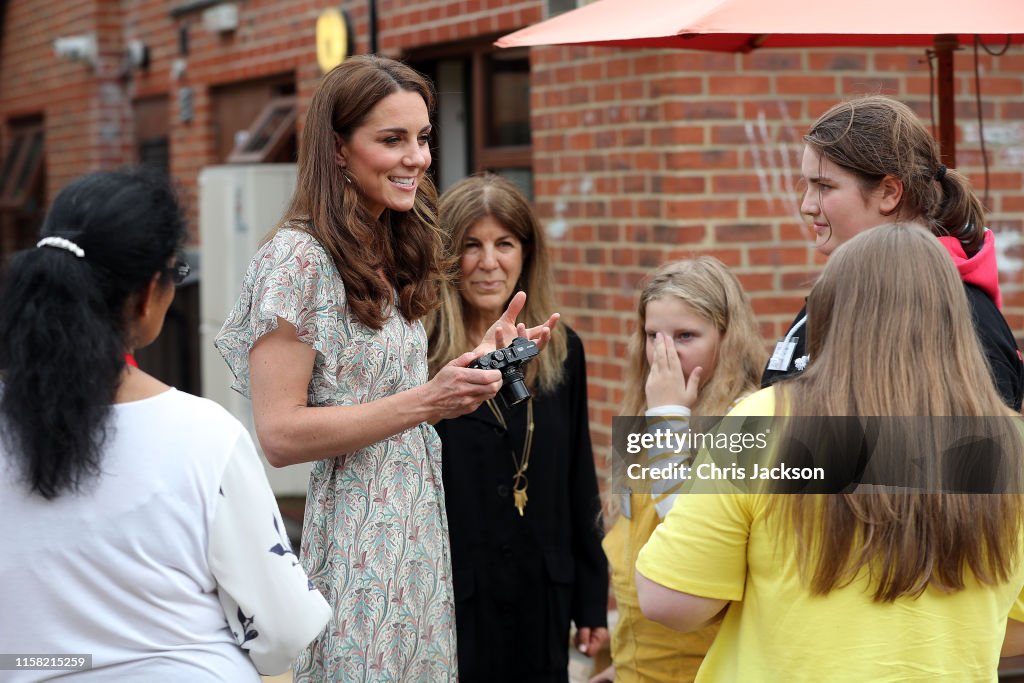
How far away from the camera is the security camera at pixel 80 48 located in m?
10.0

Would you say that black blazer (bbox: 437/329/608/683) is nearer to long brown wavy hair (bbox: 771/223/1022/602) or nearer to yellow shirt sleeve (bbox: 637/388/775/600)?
yellow shirt sleeve (bbox: 637/388/775/600)

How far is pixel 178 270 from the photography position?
199 centimetres

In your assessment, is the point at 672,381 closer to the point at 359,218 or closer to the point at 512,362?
the point at 512,362

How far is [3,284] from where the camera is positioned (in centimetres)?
185

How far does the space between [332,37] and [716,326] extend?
4152 millimetres

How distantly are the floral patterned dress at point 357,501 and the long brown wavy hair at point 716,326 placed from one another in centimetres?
75

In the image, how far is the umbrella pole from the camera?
3.36 meters

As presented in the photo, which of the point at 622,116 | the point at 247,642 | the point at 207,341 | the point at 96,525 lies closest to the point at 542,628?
the point at 247,642

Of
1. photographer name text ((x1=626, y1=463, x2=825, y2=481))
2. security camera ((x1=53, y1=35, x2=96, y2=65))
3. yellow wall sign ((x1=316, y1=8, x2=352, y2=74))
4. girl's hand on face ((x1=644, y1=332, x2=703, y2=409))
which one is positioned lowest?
photographer name text ((x1=626, y1=463, x2=825, y2=481))

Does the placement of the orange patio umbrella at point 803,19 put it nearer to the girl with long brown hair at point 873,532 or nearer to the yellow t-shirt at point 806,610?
the girl with long brown hair at point 873,532

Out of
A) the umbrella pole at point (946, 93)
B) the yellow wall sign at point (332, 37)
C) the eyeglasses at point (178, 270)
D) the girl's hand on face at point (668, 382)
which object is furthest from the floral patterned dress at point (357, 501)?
the yellow wall sign at point (332, 37)

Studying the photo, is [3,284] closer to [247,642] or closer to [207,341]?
[247,642]

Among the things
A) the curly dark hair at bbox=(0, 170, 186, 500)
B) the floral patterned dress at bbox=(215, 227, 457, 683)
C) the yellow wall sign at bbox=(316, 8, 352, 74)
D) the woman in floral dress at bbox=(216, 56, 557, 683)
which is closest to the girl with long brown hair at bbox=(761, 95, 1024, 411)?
the woman in floral dress at bbox=(216, 56, 557, 683)

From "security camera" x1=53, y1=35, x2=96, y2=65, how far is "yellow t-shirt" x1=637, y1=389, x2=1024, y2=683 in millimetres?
9198
